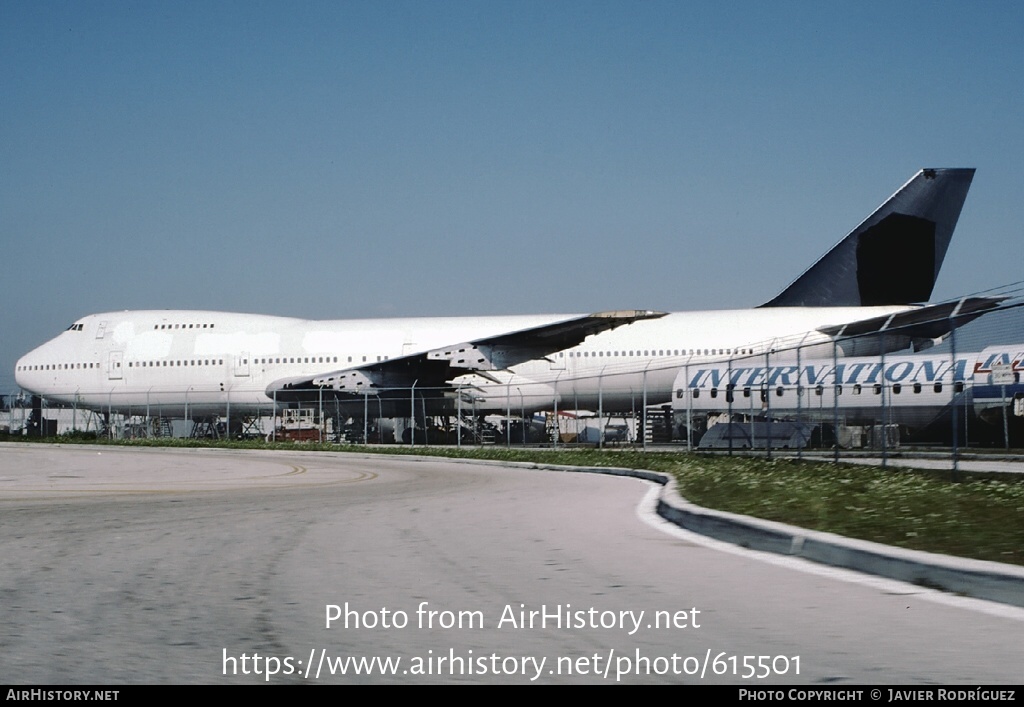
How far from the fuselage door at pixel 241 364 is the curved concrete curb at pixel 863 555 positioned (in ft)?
102

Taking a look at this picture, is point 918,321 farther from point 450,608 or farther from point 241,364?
point 450,608

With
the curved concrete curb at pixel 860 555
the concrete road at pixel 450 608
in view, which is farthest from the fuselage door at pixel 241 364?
the curved concrete curb at pixel 860 555

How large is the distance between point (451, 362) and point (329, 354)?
238 inches

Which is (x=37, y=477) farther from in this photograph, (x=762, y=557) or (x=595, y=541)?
(x=762, y=557)

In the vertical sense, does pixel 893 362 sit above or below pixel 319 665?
above

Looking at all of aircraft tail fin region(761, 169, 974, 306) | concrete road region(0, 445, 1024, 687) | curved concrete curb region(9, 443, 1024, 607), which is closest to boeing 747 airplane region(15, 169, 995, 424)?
aircraft tail fin region(761, 169, 974, 306)

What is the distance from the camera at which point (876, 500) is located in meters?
10.8

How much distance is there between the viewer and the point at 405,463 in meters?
26.7

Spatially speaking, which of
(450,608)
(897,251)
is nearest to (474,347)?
(897,251)

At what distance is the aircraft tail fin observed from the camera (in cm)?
4006

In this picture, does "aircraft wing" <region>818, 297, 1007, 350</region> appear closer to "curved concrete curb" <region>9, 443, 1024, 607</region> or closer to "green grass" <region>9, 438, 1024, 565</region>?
"green grass" <region>9, 438, 1024, 565</region>

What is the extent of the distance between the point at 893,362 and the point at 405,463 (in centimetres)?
1421

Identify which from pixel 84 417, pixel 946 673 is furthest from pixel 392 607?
pixel 84 417

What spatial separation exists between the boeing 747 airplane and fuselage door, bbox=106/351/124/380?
5 centimetres
